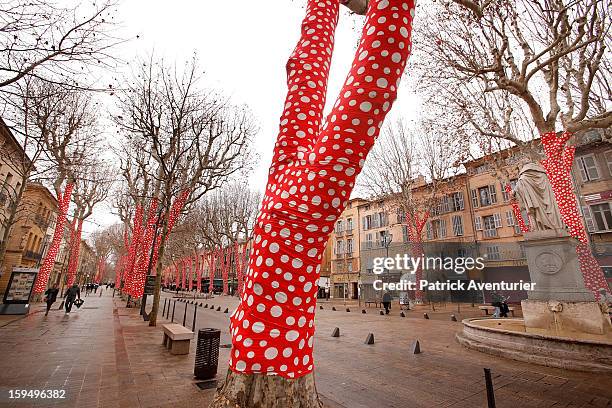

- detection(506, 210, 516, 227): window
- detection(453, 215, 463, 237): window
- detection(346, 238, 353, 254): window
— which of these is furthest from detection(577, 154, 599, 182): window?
detection(346, 238, 353, 254): window

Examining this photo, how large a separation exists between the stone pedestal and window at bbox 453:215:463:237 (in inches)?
931

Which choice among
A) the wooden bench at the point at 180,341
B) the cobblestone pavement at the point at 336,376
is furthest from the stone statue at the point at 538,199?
the wooden bench at the point at 180,341

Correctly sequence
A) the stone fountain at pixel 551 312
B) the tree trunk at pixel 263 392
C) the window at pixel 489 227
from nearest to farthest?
1. the tree trunk at pixel 263 392
2. the stone fountain at pixel 551 312
3. the window at pixel 489 227

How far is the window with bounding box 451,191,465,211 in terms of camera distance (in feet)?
96.8

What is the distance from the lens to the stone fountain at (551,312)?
552 centimetres

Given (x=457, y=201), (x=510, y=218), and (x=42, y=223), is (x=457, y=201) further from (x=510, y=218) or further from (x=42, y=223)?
(x=42, y=223)

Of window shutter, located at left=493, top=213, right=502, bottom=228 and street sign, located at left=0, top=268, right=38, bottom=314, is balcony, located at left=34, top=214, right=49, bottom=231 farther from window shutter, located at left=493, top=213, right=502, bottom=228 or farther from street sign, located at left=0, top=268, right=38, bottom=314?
window shutter, located at left=493, top=213, right=502, bottom=228

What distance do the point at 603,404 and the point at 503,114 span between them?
12492 mm

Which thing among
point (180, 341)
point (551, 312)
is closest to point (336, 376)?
point (180, 341)

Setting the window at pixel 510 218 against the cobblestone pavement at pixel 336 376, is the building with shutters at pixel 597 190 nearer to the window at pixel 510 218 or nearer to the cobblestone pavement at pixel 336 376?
the window at pixel 510 218

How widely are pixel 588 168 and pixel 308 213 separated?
30351mm

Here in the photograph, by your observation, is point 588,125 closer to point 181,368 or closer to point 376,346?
point 376,346

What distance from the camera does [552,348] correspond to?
18.8ft

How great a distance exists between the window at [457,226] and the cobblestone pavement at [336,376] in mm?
24035
